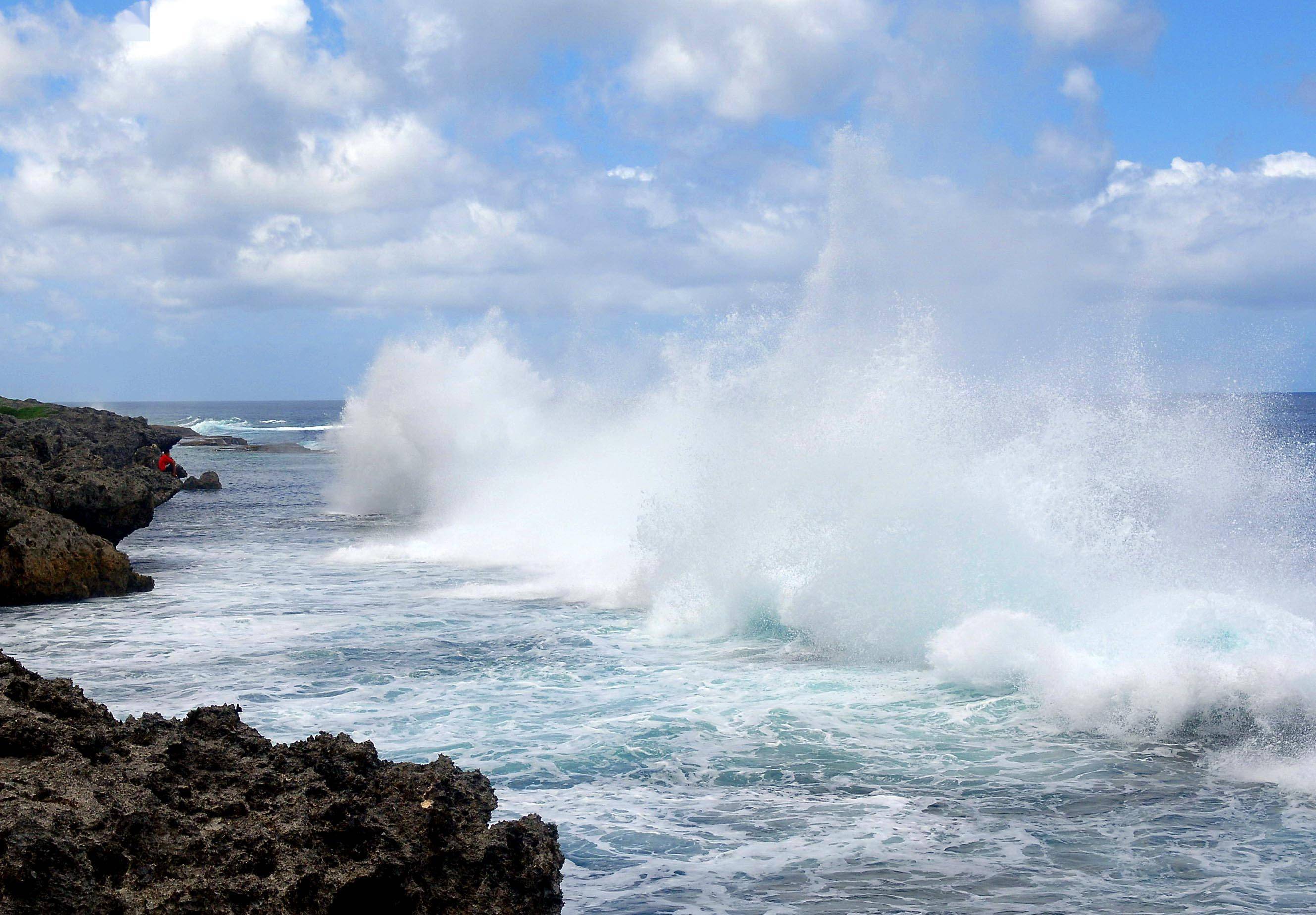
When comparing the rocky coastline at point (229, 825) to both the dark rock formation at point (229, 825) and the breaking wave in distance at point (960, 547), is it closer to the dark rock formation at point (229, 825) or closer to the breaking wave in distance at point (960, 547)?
the dark rock formation at point (229, 825)

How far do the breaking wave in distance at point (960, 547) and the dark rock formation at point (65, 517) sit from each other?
4.44 meters

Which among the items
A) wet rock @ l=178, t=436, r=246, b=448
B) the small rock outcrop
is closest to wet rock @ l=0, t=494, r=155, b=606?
the small rock outcrop

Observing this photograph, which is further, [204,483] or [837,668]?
[204,483]

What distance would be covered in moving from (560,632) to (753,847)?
6.54 meters

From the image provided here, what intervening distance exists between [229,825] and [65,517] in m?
14.1

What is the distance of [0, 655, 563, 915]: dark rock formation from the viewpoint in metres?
3.49

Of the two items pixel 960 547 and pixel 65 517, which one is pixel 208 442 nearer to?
pixel 65 517

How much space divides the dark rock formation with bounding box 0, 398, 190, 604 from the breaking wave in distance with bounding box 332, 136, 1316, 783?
14.6 feet

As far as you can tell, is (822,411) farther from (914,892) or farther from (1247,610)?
(914,892)

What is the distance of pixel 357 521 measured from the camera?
26.4 metres

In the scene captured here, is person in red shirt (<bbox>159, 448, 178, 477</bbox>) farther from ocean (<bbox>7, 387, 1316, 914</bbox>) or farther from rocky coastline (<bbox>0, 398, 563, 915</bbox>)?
rocky coastline (<bbox>0, 398, 563, 915</bbox>)

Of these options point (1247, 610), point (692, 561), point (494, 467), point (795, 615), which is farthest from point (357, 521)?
point (1247, 610)

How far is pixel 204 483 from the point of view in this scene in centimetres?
3647

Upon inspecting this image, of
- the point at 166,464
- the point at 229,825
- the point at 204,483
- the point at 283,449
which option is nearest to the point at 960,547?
the point at 229,825
